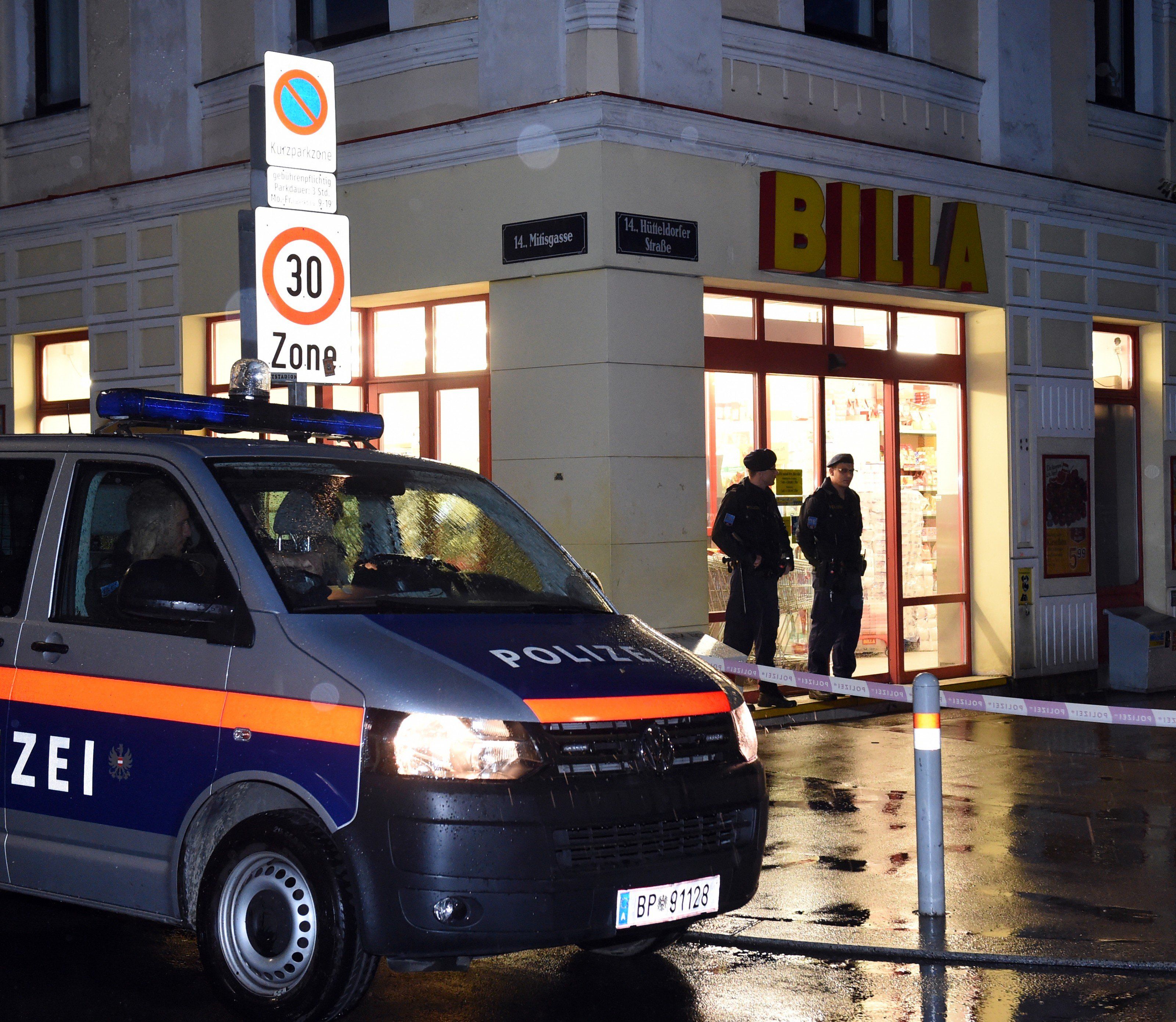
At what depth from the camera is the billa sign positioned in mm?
13711

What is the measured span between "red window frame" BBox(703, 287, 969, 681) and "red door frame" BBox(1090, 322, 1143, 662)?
6.20ft

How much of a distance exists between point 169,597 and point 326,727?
0.74m

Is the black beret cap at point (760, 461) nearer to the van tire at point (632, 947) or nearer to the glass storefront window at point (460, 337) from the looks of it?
the glass storefront window at point (460, 337)

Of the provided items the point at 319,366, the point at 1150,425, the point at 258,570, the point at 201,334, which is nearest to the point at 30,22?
the point at 201,334

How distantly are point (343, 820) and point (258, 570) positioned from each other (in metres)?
0.92

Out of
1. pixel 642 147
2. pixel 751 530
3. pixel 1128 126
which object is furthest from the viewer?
pixel 1128 126

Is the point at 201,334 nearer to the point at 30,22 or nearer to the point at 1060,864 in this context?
the point at 30,22

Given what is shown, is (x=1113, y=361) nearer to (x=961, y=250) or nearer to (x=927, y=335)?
(x=927, y=335)

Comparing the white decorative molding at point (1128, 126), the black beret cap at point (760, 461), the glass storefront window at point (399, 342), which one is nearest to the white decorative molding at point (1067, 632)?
the black beret cap at point (760, 461)

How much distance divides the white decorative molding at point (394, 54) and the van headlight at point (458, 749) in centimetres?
940

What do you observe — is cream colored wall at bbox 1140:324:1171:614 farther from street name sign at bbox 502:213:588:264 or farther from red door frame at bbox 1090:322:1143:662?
street name sign at bbox 502:213:588:264

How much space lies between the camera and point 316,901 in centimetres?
510

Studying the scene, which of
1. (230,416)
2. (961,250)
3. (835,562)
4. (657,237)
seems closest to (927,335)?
(961,250)

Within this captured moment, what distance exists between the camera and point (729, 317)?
13.9 meters
